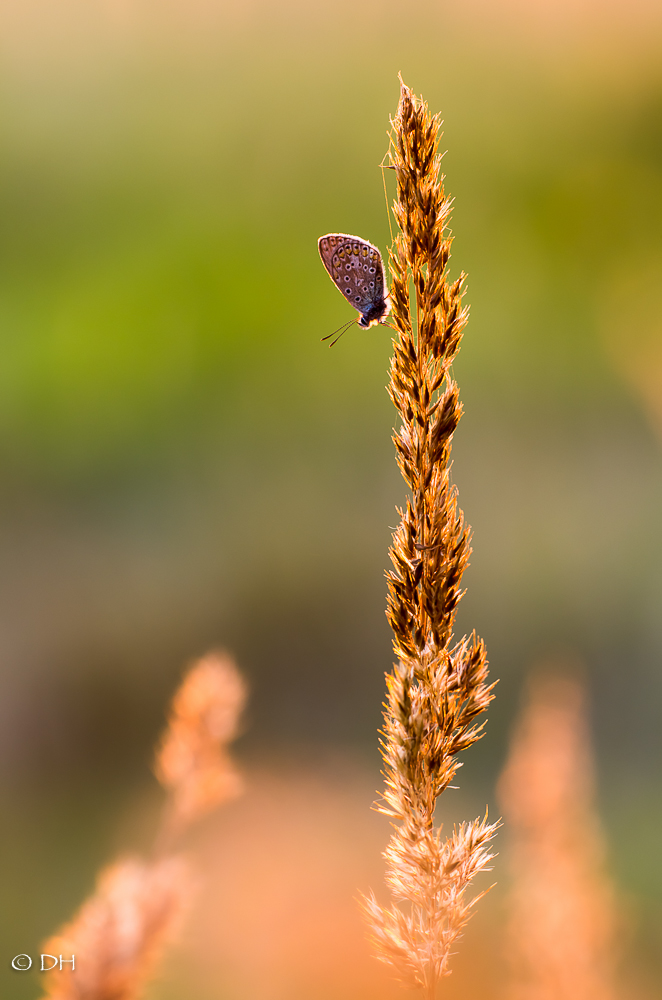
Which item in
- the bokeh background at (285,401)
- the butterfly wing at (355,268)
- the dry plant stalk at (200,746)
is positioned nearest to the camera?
the dry plant stalk at (200,746)

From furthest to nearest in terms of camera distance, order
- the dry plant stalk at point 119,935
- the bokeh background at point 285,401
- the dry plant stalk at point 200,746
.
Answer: the bokeh background at point 285,401 → the dry plant stalk at point 200,746 → the dry plant stalk at point 119,935

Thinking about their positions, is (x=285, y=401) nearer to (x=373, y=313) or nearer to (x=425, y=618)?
(x=373, y=313)

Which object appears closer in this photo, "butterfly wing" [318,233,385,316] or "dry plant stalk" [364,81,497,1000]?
"dry plant stalk" [364,81,497,1000]

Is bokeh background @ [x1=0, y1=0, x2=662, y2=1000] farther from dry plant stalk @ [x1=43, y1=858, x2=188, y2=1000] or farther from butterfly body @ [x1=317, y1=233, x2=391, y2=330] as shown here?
dry plant stalk @ [x1=43, y1=858, x2=188, y2=1000]

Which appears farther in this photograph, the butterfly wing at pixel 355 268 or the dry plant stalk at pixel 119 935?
the butterfly wing at pixel 355 268

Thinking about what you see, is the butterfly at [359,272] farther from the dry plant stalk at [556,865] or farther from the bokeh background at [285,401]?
the bokeh background at [285,401]

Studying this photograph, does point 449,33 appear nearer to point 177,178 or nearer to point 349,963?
point 177,178

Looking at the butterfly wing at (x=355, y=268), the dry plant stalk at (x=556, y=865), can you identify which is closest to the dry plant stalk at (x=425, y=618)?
the butterfly wing at (x=355, y=268)

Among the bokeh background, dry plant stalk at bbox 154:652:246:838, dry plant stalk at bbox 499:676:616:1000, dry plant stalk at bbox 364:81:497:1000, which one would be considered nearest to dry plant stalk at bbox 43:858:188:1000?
dry plant stalk at bbox 154:652:246:838
